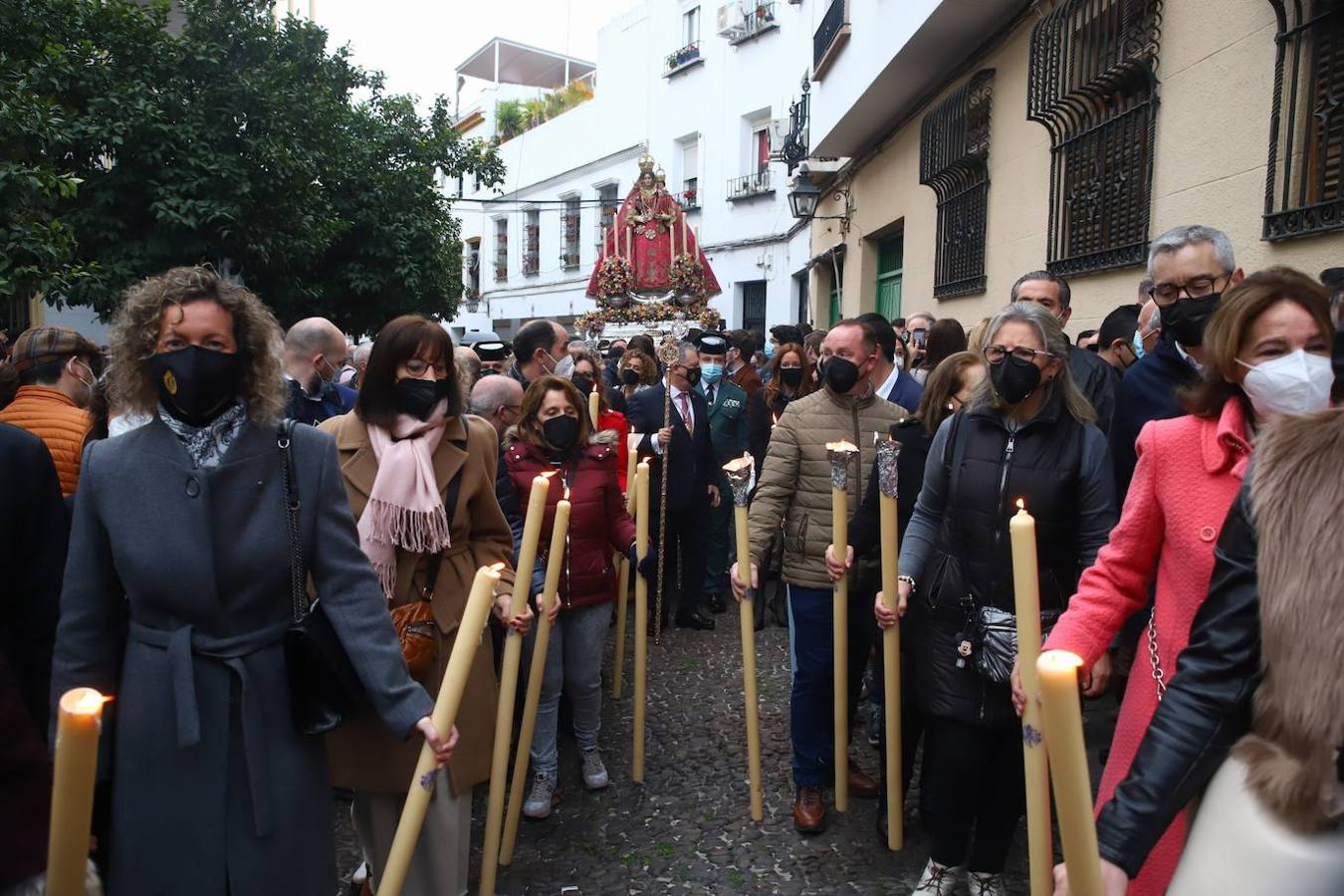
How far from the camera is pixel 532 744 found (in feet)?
14.2

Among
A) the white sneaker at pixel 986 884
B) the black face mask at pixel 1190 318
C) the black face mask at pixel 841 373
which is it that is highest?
the black face mask at pixel 1190 318

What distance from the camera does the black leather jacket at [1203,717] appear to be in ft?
5.55

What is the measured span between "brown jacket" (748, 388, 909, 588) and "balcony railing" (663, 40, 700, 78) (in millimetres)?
19202

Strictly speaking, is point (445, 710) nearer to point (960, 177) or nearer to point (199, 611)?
point (199, 611)

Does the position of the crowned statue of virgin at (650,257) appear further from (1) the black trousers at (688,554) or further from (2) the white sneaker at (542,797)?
(2) the white sneaker at (542,797)

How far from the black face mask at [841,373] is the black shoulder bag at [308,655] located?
245cm

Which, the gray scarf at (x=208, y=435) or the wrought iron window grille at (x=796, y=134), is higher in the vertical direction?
the wrought iron window grille at (x=796, y=134)

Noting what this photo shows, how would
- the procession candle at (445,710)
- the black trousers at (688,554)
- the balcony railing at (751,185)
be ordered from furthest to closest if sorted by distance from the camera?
1. the balcony railing at (751,185)
2. the black trousers at (688,554)
3. the procession candle at (445,710)

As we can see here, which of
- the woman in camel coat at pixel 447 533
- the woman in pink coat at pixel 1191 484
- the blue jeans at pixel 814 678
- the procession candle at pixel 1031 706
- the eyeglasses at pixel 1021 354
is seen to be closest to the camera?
the procession candle at pixel 1031 706

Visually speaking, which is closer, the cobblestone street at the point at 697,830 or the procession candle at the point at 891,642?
the procession candle at the point at 891,642

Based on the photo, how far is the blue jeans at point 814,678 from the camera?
413 centimetres

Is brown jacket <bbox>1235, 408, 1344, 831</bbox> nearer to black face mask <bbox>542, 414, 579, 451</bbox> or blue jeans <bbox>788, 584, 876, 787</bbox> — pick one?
blue jeans <bbox>788, 584, 876, 787</bbox>

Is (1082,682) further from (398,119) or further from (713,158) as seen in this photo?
(713,158)

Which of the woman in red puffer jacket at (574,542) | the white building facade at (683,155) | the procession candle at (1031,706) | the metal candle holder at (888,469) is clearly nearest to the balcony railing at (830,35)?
the white building facade at (683,155)
